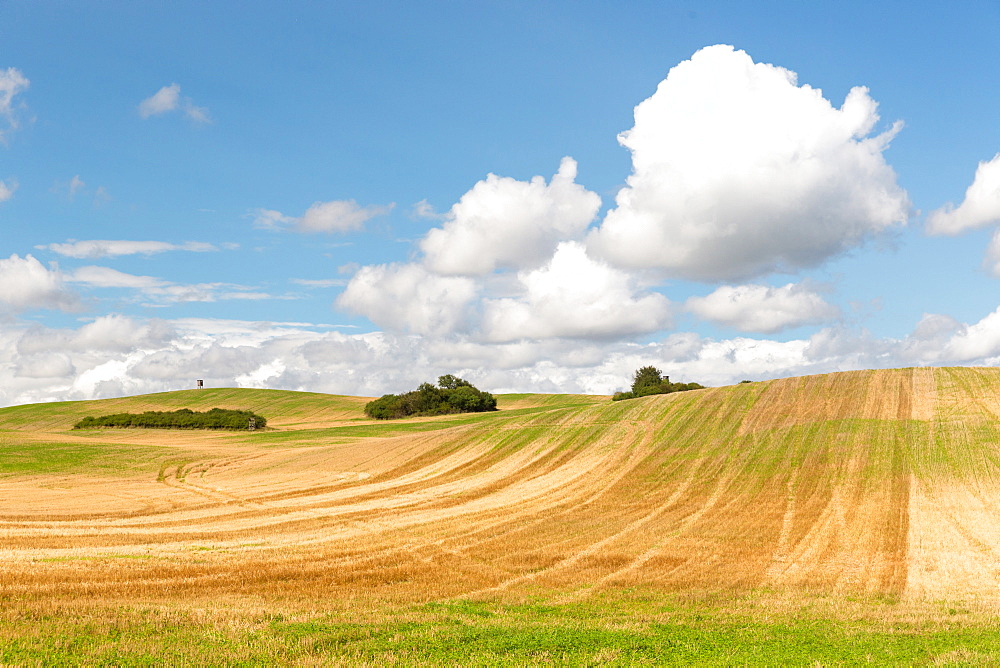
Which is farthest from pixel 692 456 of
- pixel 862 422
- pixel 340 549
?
pixel 340 549

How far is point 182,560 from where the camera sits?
973 inches

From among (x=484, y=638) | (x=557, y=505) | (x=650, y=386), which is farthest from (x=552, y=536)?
(x=650, y=386)

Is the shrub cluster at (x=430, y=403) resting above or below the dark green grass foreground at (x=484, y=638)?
above

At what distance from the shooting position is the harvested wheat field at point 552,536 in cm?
1546

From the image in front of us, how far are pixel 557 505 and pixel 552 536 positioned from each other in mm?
8512

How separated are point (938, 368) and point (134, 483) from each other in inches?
2694

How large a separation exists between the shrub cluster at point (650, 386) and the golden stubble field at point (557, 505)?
37.1m

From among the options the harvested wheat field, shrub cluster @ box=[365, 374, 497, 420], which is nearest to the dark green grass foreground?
the harvested wheat field

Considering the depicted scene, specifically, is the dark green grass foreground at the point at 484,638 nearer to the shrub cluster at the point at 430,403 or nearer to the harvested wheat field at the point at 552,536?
the harvested wheat field at the point at 552,536

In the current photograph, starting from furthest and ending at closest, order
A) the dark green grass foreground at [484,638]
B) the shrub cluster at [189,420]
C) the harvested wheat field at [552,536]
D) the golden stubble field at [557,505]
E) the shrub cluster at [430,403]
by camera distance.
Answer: the shrub cluster at [430,403], the shrub cluster at [189,420], the golden stubble field at [557,505], the harvested wheat field at [552,536], the dark green grass foreground at [484,638]

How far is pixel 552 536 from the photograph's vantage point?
30.7 meters

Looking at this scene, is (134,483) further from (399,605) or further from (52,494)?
(399,605)

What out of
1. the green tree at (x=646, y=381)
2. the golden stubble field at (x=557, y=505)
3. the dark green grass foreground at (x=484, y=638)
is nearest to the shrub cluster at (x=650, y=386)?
the green tree at (x=646, y=381)

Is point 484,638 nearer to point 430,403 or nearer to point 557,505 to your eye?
point 557,505
